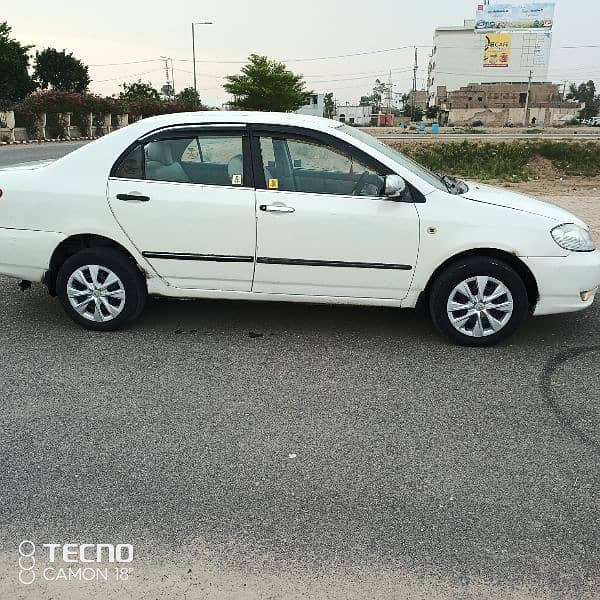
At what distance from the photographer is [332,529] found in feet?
Result: 9.41

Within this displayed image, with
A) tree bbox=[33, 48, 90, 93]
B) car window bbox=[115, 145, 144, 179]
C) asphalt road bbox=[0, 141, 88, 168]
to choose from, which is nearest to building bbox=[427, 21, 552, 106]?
tree bbox=[33, 48, 90, 93]

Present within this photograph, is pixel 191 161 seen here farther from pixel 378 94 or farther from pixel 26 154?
pixel 378 94

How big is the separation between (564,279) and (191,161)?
2.95 meters

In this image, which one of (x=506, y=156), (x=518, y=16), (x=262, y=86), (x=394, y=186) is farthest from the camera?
(x=518, y=16)

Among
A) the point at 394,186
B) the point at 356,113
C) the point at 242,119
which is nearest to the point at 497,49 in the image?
the point at 356,113

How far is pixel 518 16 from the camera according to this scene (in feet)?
352

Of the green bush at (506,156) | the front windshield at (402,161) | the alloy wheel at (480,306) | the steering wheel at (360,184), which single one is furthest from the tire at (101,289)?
the green bush at (506,156)

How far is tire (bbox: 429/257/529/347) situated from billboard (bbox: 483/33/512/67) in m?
117

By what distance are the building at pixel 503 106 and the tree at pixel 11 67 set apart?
60.0 meters

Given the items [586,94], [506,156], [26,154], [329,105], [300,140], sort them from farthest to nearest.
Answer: [586,94], [329,105], [506,156], [26,154], [300,140]

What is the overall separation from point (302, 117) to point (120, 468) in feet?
10.2

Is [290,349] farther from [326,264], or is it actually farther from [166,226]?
[166,226]

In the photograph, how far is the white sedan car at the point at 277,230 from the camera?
15.5ft

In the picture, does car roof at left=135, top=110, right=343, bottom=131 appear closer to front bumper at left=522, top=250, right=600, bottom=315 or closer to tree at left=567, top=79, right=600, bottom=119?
front bumper at left=522, top=250, right=600, bottom=315
